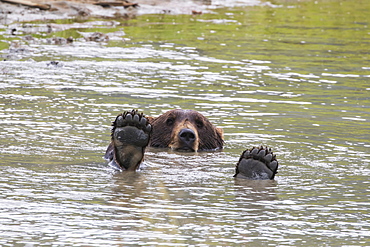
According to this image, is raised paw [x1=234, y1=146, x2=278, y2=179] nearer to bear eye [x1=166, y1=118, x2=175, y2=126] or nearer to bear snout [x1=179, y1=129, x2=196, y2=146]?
bear snout [x1=179, y1=129, x2=196, y2=146]

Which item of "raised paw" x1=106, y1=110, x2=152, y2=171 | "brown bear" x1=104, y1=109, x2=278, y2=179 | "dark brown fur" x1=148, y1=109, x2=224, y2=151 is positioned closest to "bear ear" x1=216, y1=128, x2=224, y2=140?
"dark brown fur" x1=148, y1=109, x2=224, y2=151

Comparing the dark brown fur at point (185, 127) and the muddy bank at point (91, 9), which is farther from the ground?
the muddy bank at point (91, 9)

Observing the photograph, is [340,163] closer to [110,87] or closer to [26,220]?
[26,220]

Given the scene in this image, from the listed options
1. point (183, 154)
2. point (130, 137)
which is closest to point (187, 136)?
point (183, 154)

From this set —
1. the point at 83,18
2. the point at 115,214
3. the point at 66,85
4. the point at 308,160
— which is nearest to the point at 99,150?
the point at 308,160

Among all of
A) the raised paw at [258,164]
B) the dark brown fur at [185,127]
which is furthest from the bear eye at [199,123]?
the raised paw at [258,164]

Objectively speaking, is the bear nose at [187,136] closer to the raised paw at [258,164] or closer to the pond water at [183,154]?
the pond water at [183,154]

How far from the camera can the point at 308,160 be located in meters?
7.91

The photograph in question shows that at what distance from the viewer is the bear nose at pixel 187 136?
28.5 ft

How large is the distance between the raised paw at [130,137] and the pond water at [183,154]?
153mm

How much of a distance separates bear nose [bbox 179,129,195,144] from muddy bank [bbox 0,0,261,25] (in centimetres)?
1146

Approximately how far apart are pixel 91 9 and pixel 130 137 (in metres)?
16.9

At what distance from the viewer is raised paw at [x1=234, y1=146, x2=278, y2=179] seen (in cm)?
674

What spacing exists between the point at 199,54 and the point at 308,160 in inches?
328
